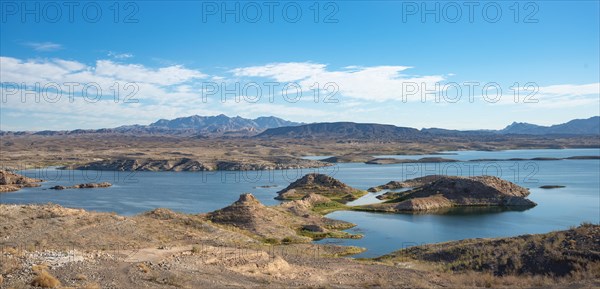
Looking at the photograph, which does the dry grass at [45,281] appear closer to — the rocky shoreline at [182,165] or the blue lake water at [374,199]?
the blue lake water at [374,199]

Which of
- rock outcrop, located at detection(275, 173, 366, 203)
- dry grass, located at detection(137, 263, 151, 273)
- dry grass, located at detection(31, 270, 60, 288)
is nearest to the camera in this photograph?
dry grass, located at detection(31, 270, 60, 288)

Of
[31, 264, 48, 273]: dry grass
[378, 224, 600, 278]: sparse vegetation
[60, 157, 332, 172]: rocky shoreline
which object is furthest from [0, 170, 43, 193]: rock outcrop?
[378, 224, 600, 278]: sparse vegetation

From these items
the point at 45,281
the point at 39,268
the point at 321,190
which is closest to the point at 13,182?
the point at 321,190

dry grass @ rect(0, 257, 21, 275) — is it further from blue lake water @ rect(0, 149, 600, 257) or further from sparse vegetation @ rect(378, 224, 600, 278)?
blue lake water @ rect(0, 149, 600, 257)

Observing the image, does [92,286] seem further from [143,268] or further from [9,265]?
[9,265]

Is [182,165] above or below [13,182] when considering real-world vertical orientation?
above

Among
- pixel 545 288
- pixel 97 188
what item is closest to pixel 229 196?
pixel 97 188
